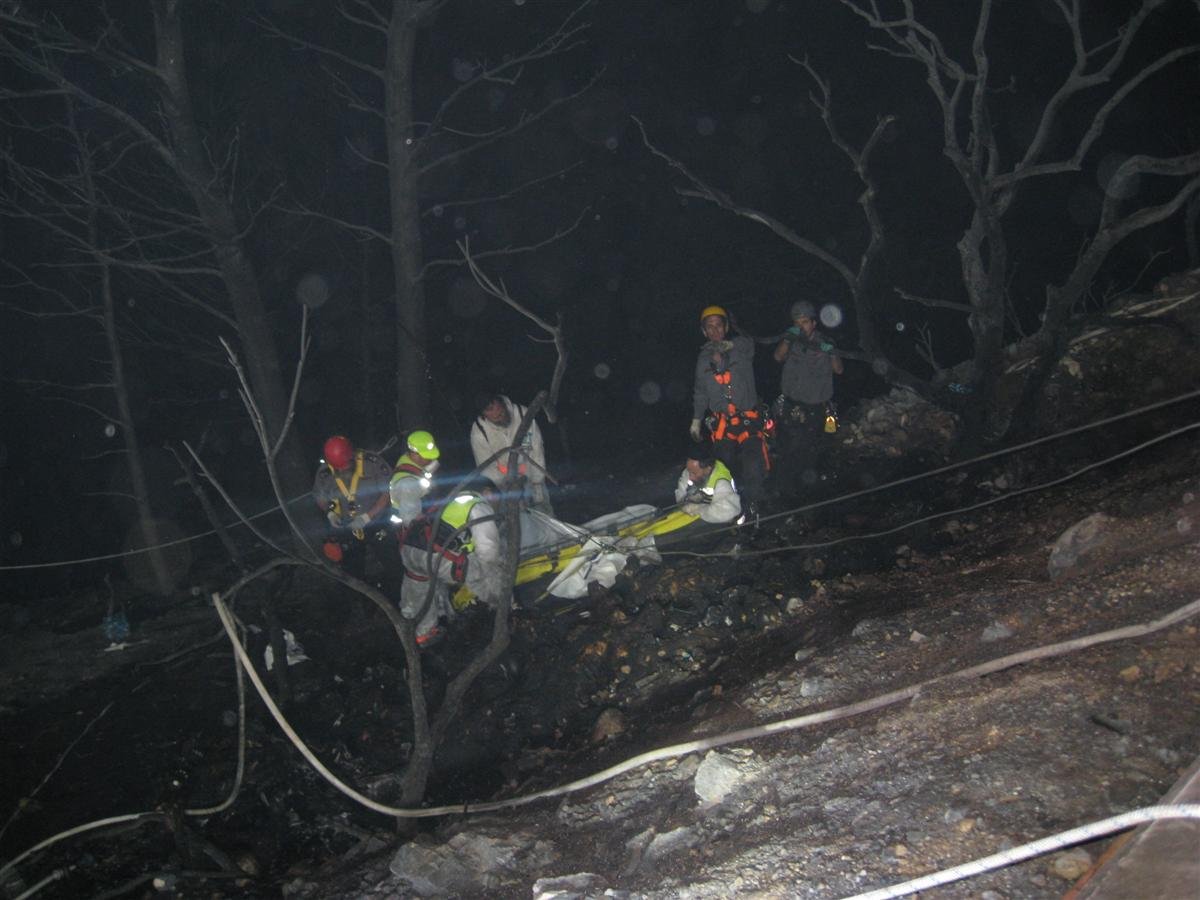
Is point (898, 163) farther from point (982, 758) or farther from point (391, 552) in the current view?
point (982, 758)

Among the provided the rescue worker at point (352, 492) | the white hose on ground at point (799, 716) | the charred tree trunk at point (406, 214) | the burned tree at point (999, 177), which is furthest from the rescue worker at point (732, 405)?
the charred tree trunk at point (406, 214)

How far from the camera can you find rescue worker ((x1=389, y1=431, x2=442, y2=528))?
6379 millimetres

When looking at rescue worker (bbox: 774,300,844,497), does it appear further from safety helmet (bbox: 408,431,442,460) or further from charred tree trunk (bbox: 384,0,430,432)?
charred tree trunk (bbox: 384,0,430,432)

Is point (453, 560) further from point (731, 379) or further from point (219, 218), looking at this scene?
point (219, 218)

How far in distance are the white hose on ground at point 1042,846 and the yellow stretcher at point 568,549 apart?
453 cm

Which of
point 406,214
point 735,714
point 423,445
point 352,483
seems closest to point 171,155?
point 406,214

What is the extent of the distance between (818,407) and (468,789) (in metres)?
4.91

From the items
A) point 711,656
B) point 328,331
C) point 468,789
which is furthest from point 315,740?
point 328,331

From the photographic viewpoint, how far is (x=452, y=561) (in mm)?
6453

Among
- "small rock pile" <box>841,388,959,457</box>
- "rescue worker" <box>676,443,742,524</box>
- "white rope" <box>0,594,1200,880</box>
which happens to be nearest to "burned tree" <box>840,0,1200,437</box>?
"small rock pile" <box>841,388,959,457</box>

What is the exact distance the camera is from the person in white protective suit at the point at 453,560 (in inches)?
243

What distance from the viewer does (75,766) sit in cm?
618

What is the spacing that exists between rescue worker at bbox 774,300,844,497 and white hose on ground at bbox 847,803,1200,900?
556 centimetres

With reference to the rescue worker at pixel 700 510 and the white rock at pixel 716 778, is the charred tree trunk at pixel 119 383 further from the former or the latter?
the white rock at pixel 716 778
